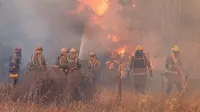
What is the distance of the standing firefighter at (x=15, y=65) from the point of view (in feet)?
23.1

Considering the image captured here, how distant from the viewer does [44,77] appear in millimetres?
6562

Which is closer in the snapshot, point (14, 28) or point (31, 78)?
point (31, 78)

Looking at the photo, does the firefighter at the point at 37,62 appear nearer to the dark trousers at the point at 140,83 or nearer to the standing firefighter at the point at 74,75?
the standing firefighter at the point at 74,75

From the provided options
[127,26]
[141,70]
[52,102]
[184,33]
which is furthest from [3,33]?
[184,33]

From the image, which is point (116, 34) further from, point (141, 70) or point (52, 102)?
point (52, 102)

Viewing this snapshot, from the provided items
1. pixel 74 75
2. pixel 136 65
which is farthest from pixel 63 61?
pixel 136 65

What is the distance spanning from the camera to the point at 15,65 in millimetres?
7145

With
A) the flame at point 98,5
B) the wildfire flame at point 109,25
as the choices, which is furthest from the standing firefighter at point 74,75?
the flame at point 98,5

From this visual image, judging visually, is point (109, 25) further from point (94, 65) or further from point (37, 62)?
point (37, 62)

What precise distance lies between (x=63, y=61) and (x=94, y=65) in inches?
31.2

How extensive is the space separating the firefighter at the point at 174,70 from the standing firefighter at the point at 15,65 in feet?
12.6

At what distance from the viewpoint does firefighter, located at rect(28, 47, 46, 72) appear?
6.79m

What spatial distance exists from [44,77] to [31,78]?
0.38 meters

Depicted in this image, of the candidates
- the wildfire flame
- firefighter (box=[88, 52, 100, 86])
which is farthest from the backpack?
firefighter (box=[88, 52, 100, 86])
